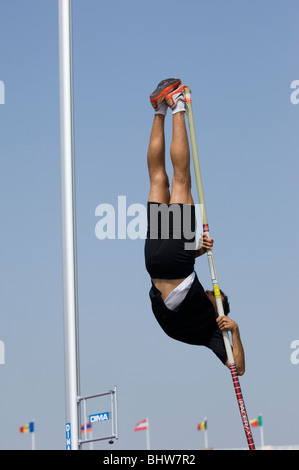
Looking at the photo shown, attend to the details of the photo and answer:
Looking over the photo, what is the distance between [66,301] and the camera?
28.1 feet

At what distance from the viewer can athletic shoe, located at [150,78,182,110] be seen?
8.20 meters

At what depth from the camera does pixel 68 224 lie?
8.71 metres

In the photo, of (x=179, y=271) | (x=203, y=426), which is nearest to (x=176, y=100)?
(x=179, y=271)

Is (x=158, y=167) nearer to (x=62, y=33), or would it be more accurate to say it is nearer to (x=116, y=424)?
(x=62, y=33)

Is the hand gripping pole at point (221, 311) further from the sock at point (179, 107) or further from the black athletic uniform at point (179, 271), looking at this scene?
the sock at point (179, 107)

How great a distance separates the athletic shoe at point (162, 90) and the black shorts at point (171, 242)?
1.12 meters

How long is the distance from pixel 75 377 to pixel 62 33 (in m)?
3.84

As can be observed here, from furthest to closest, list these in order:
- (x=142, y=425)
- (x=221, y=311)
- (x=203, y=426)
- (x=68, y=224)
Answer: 1. (x=203, y=426)
2. (x=142, y=425)
3. (x=68, y=224)
4. (x=221, y=311)

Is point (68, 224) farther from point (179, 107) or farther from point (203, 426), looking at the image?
point (203, 426)

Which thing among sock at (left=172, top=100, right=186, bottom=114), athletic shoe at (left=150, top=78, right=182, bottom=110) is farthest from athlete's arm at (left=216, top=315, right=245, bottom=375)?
athletic shoe at (left=150, top=78, right=182, bottom=110)

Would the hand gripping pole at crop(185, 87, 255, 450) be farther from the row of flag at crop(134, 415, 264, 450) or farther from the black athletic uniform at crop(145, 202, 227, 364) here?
the row of flag at crop(134, 415, 264, 450)

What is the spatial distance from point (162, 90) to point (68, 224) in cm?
177

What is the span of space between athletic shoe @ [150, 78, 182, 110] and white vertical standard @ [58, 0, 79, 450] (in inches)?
44.9

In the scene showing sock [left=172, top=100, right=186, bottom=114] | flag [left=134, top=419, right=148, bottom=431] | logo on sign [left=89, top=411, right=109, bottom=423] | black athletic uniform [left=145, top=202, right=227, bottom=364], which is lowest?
logo on sign [left=89, top=411, right=109, bottom=423]
